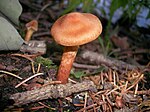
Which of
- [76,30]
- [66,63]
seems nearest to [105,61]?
[66,63]

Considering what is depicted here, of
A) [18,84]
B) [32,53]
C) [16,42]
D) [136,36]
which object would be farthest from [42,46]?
[136,36]

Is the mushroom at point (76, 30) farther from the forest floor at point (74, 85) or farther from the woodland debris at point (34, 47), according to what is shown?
the woodland debris at point (34, 47)

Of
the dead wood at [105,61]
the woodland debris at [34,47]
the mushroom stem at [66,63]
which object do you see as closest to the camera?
the mushroom stem at [66,63]

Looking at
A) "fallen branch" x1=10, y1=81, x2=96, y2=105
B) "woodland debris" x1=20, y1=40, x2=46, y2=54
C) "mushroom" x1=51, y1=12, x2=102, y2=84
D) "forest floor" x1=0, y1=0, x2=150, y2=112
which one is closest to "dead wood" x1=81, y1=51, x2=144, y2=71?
"forest floor" x1=0, y1=0, x2=150, y2=112

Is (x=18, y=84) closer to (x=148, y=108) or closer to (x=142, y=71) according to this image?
(x=148, y=108)

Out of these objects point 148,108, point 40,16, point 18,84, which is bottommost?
point 148,108

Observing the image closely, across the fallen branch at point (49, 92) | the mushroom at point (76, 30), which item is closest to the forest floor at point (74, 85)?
the fallen branch at point (49, 92)

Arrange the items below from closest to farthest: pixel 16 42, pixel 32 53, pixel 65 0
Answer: pixel 16 42
pixel 32 53
pixel 65 0
